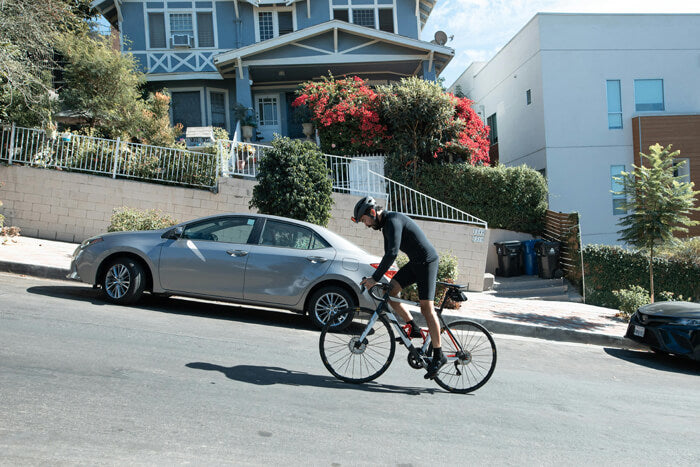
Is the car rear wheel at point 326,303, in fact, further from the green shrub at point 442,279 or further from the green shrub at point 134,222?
the green shrub at point 134,222

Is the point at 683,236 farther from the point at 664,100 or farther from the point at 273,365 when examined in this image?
the point at 273,365

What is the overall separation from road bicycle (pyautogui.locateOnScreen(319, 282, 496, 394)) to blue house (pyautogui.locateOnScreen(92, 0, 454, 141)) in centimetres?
1524

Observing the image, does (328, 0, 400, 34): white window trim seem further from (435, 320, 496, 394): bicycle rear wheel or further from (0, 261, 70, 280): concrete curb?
(435, 320, 496, 394): bicycle rear wheel

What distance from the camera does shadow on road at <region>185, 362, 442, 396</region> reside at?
210 inches

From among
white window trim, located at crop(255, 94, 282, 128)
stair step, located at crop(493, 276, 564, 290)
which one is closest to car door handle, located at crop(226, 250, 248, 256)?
stair step, located at crop(493, 276, 564, 290)

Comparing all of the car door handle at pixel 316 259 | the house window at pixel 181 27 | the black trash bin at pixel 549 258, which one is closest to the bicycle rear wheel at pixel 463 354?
the car door handle at pixel 316 259

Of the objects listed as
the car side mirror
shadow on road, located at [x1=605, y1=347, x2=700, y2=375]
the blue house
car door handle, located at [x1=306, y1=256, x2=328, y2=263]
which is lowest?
shadow on road, located at [x1=605, y1=347, x2=700, y2=375]

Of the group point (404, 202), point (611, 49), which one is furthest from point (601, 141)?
point (404, 202)

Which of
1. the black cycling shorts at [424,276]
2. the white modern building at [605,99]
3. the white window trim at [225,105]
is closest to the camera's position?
the black cycling shorts at [424,276]

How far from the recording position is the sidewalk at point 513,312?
9516 mm

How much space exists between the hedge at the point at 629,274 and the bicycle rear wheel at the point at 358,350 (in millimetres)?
9897

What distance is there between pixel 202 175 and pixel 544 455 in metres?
10.9

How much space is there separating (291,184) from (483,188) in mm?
6173

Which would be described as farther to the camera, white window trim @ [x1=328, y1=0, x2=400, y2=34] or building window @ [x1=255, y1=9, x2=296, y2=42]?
white window trim @ [x1=328, y1=0, x2=400, y2=34]
